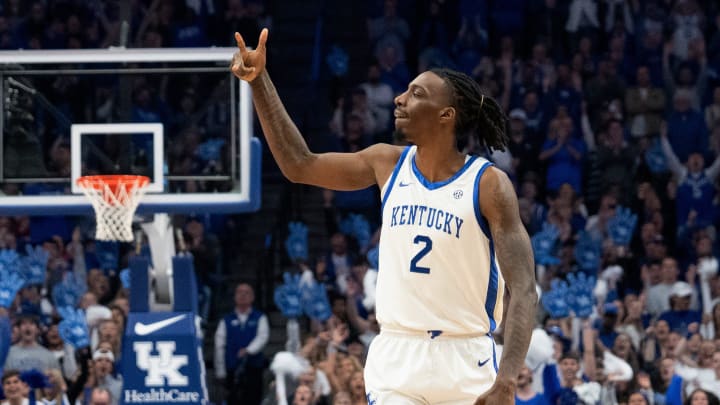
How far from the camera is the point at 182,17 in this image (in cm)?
1688

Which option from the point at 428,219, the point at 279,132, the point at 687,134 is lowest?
the point at 428,219

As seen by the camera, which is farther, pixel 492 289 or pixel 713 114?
pixel 713 114

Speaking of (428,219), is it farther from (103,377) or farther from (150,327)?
(103,377)

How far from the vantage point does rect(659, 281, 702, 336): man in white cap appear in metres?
12.7

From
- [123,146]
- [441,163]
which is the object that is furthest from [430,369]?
[123,146]

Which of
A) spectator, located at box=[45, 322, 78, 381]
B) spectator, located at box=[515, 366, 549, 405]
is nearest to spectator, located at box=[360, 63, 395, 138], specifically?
spectator, located at box=[45, 322, 78, 381]

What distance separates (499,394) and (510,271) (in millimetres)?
460

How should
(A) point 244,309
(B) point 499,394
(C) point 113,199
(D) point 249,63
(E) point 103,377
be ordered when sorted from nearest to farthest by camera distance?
(B) point 499,394 < (D) point 249,63 < (C) point 113,199 < (E) point 103,377 < (A) point 244,309

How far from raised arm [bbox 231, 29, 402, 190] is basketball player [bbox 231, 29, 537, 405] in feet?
0.05

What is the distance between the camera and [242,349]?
12766 millimetres

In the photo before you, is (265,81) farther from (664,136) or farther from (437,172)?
(664,136)

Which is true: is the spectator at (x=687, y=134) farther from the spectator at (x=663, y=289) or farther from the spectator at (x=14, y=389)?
the spectator at (x=14, y=389)

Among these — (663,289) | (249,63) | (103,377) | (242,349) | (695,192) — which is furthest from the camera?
(695,192)

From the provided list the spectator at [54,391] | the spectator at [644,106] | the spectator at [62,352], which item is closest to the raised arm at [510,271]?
the spectator at [54,391]
